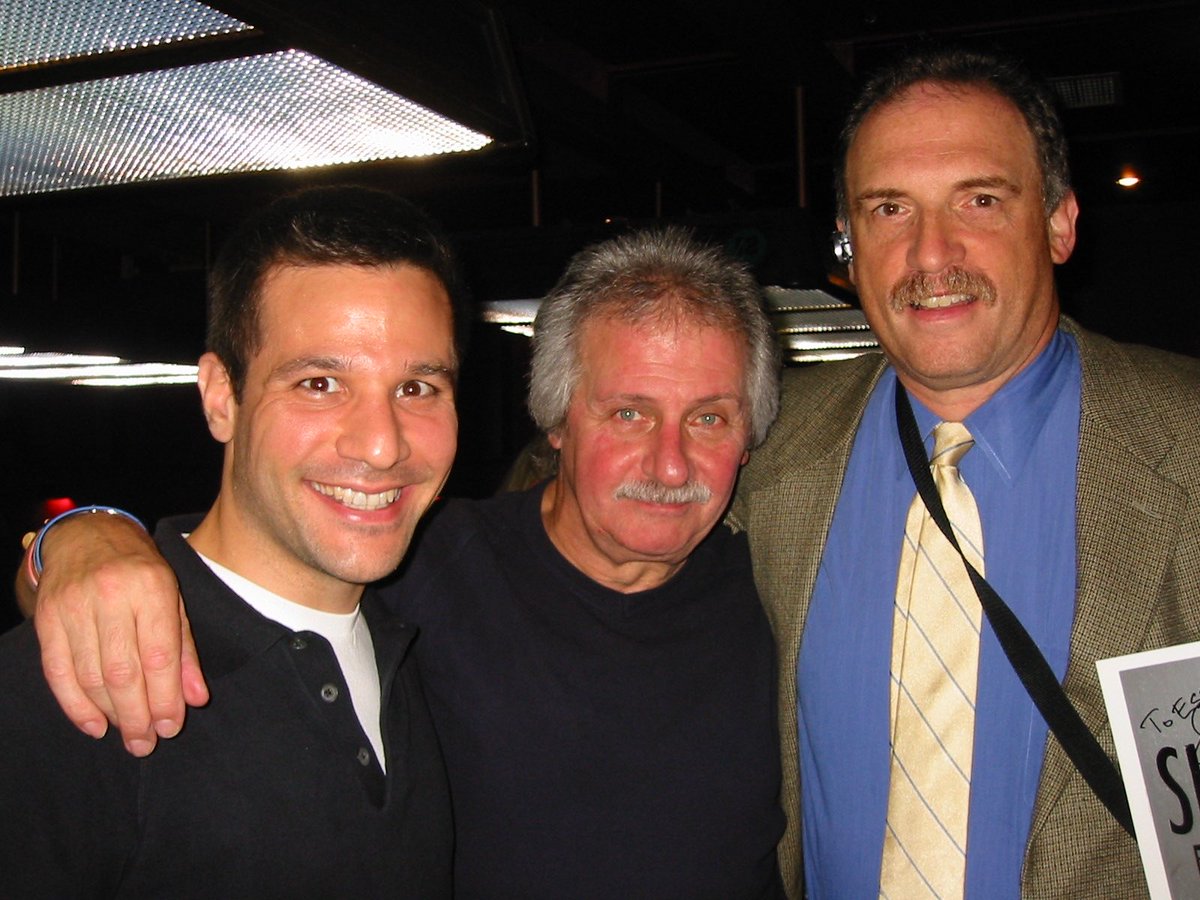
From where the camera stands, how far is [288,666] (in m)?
1.44

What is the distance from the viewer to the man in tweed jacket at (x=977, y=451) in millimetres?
1638

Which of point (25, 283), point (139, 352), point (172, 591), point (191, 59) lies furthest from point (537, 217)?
point (25, 283)

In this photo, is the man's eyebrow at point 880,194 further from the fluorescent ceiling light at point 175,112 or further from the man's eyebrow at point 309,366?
the man's eyebrow at point 309,366

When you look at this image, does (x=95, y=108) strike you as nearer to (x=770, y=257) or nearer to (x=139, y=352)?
(x=770, y=257)

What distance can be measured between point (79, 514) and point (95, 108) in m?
0.68

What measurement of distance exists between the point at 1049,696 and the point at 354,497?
117 centimetres

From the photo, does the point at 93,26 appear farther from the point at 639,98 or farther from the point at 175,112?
the point at 639,98

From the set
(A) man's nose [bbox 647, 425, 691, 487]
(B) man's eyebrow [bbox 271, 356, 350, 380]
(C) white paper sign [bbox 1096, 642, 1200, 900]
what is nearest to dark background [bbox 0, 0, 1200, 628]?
(B) man's eyebrow [bbox 271, 356, 350, 380]

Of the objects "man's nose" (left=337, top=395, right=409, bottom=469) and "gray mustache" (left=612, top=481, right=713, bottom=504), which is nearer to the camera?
"man's nose" (left=337, top=395, right=409, bottom=469)

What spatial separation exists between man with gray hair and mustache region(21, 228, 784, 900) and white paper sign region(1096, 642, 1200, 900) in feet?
2.19

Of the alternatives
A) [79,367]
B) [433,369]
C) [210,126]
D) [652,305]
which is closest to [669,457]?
[652,305]

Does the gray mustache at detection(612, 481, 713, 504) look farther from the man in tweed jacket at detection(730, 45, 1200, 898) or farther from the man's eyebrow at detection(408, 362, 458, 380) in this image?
the man's eyebrow at detection(408, 362, 458, 380)

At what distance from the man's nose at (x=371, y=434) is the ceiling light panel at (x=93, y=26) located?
1.88ft

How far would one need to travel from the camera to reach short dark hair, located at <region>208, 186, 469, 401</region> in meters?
1.54
